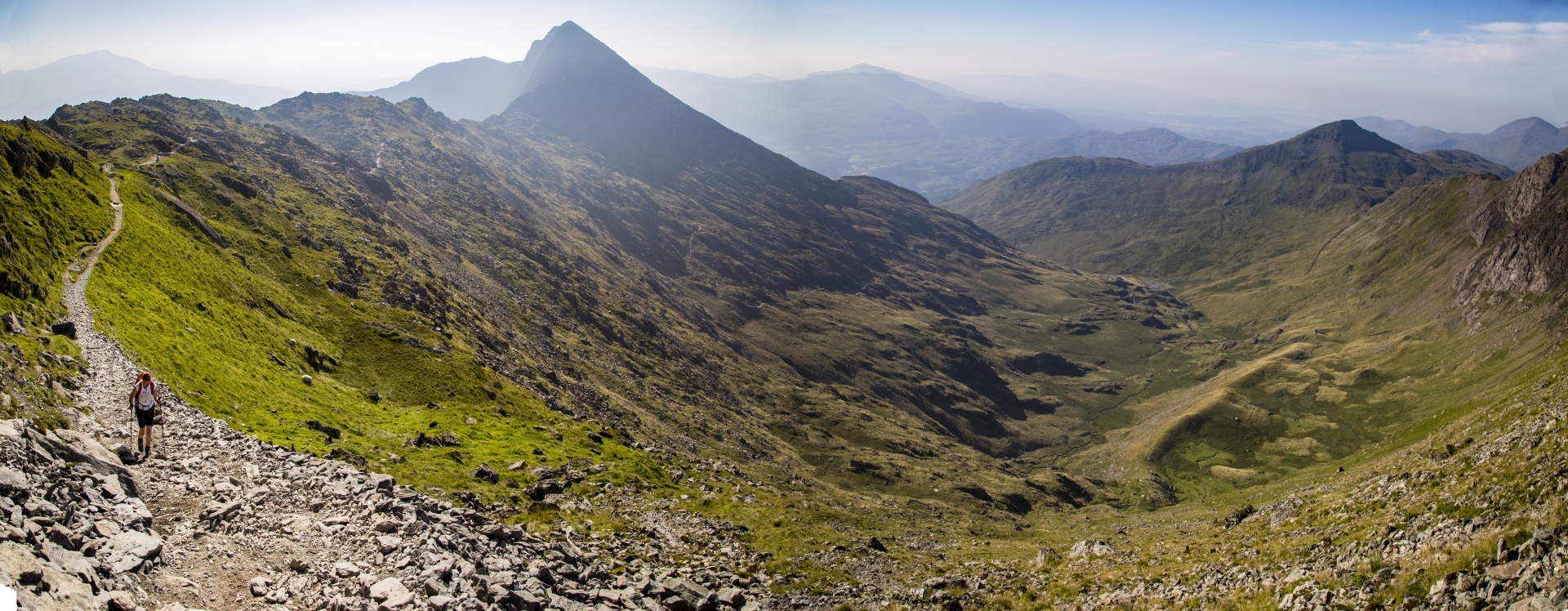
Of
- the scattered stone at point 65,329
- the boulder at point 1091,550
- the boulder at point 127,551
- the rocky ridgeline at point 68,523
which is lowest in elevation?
the boulder at point 1091,550

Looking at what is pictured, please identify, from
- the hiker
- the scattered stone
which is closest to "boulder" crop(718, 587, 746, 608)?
the hiker

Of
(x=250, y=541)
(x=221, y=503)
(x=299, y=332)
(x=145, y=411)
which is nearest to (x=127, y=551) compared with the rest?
(x=250, y=541)

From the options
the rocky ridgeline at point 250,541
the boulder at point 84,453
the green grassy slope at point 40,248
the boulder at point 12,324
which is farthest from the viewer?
the boulder at point 12,324

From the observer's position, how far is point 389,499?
3350 cm

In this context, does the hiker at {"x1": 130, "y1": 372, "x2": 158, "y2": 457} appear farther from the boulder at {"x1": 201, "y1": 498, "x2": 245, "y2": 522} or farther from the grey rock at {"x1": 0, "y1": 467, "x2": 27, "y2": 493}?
the grey rock at {"x1": 0, "y1": 467, "x2": 27, "y2": 493}

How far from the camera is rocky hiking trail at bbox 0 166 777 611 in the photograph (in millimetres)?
23047

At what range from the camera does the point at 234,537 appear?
93.4ft

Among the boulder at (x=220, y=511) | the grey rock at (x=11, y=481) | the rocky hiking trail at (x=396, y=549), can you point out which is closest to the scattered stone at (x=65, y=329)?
the rocky hiking trail at (x=396, y=549)

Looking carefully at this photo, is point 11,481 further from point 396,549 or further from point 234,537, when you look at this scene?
point 396,549

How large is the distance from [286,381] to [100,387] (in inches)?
Answer: 1058

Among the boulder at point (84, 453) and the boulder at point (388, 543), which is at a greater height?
the boulder at point (84, 453)

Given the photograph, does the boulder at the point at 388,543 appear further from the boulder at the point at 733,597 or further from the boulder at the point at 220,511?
the boulder at the point at 733,597

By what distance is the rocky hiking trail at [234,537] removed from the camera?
23047 millimetres

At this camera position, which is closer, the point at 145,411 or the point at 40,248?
the point at 145,411
